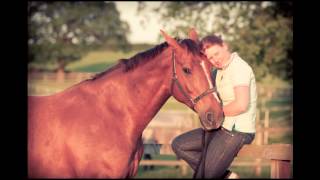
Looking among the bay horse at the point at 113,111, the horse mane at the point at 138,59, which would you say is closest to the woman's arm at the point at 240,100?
the bay horse at the point at 113,111

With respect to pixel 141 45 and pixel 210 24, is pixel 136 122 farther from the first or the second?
pixel 141 45

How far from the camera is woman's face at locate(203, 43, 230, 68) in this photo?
156 inches

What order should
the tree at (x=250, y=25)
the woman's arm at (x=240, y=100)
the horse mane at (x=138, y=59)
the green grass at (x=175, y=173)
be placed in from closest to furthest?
1. the woman's arm at (x=240, y=100)
2. the horse mane at (x=138, y=59)
3. the green grass at (x=175, y=173)
4. the tree at (x=250, y=25)

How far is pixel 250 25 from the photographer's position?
1418cm

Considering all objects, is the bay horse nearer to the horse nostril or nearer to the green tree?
the horse nostril

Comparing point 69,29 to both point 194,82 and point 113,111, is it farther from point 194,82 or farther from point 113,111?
point 194,82

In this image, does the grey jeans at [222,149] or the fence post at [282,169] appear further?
the fence post at [282,169]

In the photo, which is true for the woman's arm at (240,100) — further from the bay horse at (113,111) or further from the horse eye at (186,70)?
the horse eye at (186,70)

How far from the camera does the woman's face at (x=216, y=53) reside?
13.0 ft

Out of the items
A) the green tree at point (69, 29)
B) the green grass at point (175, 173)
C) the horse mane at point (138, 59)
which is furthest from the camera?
the green tree at point (69, 29)

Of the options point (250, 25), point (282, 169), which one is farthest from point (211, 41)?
point (250, 25)

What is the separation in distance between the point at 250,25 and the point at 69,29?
22.3 feet

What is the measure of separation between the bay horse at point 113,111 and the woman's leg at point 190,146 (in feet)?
1.04

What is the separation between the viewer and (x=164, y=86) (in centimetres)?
407
